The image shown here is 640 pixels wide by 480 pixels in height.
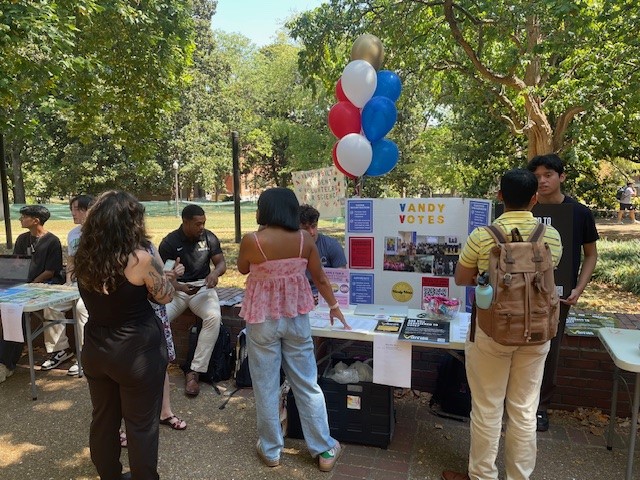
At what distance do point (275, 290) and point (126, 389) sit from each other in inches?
35.0

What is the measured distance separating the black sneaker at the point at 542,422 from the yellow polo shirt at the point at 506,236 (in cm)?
147

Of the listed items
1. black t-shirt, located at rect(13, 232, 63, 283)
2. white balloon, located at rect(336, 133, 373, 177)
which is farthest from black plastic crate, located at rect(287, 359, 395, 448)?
black t-shirt, located at rect(13, 232, 63, 283)

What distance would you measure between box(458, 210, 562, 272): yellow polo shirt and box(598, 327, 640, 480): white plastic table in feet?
2.10

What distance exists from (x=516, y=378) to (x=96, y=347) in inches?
81.3

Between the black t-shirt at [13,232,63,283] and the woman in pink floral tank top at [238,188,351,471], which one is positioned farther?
the black t-shirt at [13,232,63,283]

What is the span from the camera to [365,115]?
4.48 metres

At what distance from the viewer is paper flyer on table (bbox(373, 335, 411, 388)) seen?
2.86 metres

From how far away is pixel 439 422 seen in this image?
342 cm

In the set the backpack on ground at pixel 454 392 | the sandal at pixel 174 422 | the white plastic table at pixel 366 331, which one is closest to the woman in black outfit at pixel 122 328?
the sandal at pixel 174 422

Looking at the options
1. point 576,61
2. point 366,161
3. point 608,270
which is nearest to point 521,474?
point 366,161

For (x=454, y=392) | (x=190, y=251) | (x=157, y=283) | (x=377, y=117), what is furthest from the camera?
(x=377, y=117)

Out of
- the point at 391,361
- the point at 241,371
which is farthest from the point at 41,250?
the point at 391,361

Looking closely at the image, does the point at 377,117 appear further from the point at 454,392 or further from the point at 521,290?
the point at 521,290

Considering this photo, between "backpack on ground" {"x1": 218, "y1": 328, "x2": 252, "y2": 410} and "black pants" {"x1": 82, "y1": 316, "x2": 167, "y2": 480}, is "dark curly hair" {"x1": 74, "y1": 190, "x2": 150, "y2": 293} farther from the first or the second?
"backpack on ground" {"x1": 218, "y1": 328, "x2": 252, "y2": 410}
